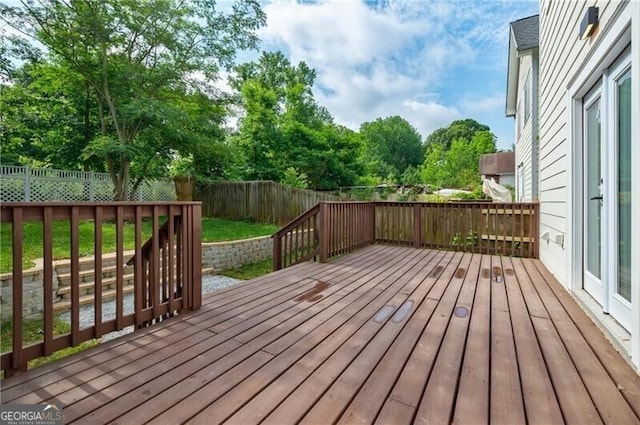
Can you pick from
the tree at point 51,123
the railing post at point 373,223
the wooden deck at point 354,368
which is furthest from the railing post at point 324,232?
the tree at point 51,123

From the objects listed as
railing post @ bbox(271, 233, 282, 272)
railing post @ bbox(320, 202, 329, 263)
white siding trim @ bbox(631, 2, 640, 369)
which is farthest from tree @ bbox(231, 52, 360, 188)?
white siding trim @ bbox(631, 2, 640, 369)

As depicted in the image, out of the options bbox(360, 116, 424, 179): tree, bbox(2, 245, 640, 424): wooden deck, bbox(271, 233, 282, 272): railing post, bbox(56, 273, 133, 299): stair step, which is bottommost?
bbox(56, 273, 133, 299): stair step

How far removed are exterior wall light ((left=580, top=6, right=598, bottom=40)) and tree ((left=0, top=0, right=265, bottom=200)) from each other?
26.0ft

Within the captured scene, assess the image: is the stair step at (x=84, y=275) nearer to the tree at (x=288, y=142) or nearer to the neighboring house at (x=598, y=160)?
the neighboring house at (x=598, y=160)

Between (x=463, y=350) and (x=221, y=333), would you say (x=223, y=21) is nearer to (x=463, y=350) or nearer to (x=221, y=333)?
(x=221, y=333)

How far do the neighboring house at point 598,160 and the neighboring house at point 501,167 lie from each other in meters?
13.1

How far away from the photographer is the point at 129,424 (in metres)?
1.25

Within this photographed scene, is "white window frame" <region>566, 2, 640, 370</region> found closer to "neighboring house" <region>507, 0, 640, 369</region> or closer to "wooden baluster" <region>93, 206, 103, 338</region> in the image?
"neighboring house" <region>507, 0, 640, 369</region>

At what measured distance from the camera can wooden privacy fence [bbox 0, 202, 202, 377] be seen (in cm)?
160

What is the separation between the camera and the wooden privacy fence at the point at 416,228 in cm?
487

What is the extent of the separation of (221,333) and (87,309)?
9.70 ft

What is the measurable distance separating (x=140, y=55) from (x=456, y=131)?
127ft

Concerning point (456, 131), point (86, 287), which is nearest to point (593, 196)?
point (86, 287)

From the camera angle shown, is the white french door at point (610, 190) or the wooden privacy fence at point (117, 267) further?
the white french door at point (610, 190)
